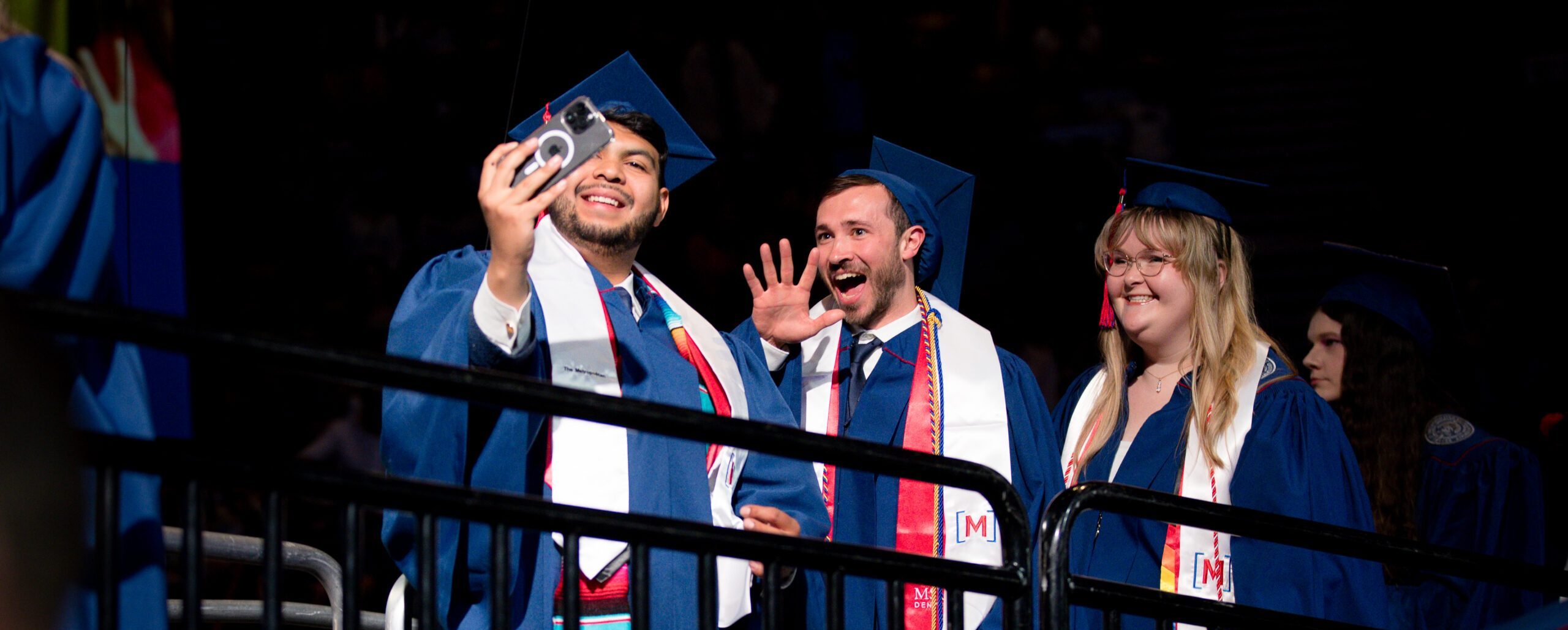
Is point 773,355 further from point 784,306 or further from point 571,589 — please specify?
point 571,589

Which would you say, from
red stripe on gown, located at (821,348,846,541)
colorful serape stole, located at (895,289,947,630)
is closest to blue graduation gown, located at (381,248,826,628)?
red stripe on gown, located at (821,348,846,541)

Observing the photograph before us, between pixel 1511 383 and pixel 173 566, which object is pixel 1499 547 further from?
pixel 173 566

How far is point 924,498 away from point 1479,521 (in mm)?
1988

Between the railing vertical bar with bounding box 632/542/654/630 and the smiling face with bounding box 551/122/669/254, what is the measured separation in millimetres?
1195

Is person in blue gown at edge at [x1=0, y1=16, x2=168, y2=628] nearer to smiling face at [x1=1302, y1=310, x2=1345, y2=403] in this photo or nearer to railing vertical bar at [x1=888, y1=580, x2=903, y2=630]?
railing vertical bar at [x1=888, y1=580, x2=903, y2=630]

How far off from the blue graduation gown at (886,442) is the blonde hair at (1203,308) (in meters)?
0.13

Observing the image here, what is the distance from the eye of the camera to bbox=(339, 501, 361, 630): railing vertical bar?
1.61 m

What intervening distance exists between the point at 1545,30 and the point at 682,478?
8040mm

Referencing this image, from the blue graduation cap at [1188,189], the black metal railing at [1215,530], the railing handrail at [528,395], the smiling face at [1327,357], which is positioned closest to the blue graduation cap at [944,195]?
the blue graduation cap at [1188,189]

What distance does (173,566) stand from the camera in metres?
4.67

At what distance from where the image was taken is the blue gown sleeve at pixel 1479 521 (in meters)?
4.06

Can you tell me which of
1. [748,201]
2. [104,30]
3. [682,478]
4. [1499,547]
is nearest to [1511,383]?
[1499,547]

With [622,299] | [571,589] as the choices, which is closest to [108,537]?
[571,589]

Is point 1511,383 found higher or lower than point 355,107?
lower
